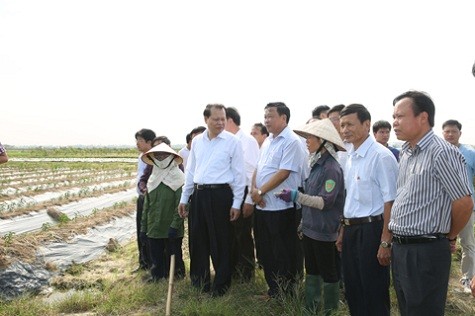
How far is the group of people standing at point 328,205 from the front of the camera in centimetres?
214

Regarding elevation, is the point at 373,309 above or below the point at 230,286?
above

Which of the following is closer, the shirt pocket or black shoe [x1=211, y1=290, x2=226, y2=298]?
the shirt pocket

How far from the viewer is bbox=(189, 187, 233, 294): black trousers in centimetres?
384

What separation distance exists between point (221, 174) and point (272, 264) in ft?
3.14

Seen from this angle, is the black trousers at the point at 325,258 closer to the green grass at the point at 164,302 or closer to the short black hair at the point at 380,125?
the green grass at the point at 164,302

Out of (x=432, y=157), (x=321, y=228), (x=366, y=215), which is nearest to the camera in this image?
(x=432, y=157)

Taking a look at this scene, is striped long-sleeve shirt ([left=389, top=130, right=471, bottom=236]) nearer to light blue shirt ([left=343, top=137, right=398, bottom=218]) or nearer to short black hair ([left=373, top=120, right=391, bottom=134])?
light blue shirt ([left=343, top=137, right=398, bottom=218])

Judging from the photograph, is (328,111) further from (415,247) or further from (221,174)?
(415,247)

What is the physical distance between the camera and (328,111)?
13.8 feet

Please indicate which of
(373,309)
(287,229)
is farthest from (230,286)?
(373,309)

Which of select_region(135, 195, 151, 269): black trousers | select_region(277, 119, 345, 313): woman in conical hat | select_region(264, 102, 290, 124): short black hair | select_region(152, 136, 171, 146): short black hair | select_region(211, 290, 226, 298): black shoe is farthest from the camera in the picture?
select_region(135, 195, 151, 269): black trousers

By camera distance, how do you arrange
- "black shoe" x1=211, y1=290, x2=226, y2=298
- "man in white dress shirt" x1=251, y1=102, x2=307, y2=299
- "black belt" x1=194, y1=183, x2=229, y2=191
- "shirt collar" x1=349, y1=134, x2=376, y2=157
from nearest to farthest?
1. "shirt collar" x1=349, y1=134, x2=376, y2=157
2. "man in white dress shirt" x1=251, y1=102, x2=307, y2=299
3. "black shoe" x1=211, y1=290, x2=226, y2=298
4. "black belt" x1=194, y1=183, x2=229, y2=191

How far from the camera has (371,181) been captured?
8.63ft

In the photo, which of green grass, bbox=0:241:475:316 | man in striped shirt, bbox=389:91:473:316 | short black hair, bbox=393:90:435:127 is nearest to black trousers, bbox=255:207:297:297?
green grass, bbox=0:241:475:316
